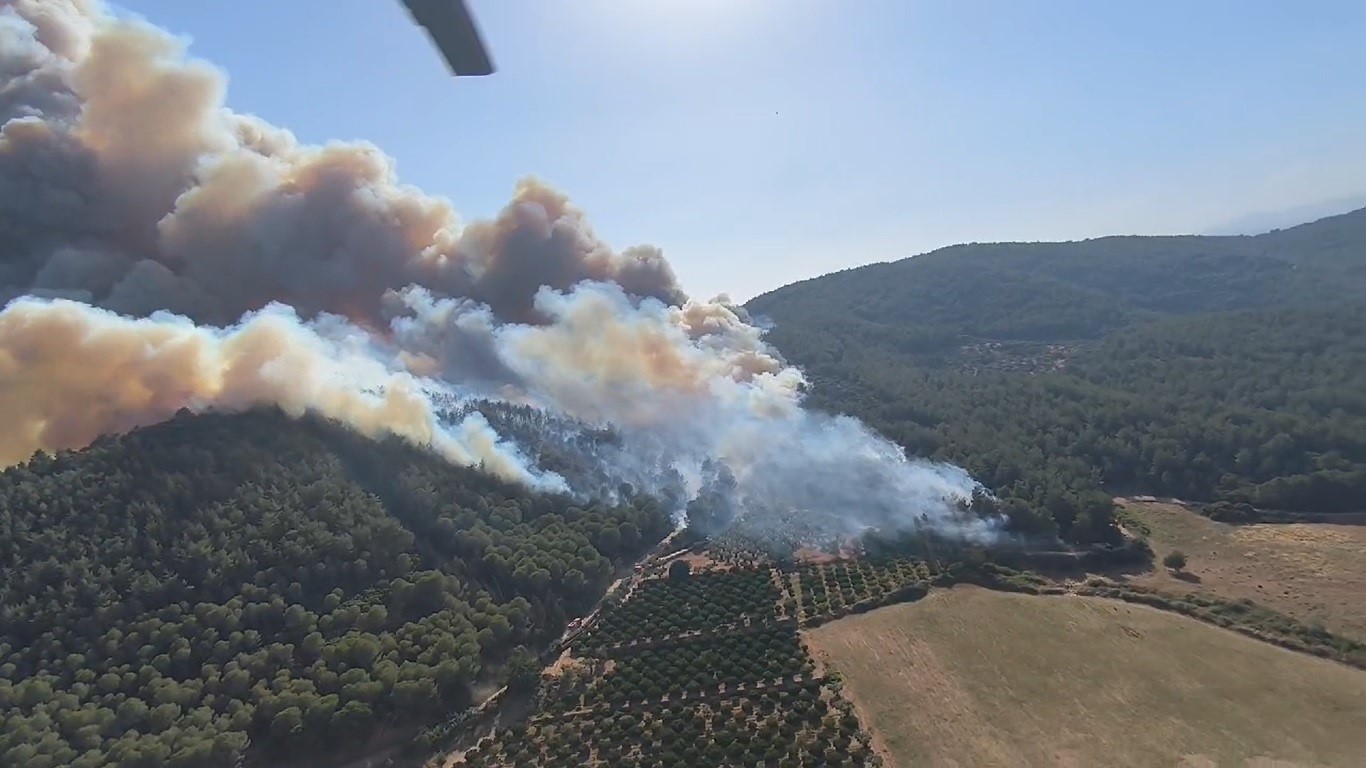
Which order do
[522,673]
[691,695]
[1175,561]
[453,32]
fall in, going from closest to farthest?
[453,32], [691,695], [522,673], [1175,561]

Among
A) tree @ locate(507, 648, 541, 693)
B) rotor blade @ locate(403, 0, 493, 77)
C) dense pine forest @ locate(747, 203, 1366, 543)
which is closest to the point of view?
rotor blade @ locate(403, 0, 493, 77)

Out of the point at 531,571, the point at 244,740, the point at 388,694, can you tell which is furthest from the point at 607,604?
the point at 244,740

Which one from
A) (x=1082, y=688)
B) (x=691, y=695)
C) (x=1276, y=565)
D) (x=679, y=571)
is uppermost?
(x=679, y=571)

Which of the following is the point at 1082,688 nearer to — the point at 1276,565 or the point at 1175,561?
the point at 1175,561

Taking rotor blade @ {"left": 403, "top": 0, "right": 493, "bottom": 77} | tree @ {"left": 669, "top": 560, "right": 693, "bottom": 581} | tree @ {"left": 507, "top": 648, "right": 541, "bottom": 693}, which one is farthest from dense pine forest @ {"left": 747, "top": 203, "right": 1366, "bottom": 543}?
rotor blade @ {"left": 403, "top": 0, "right": 493, "bottom": 77}

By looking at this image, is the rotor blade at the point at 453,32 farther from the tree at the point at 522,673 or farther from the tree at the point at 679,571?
the tree at the point at 679,571

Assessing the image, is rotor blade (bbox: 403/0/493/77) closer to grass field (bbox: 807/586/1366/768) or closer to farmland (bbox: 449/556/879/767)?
farmland (bbox: 449/556/879/767)

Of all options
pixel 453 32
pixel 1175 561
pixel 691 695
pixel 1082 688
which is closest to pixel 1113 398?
pixel 1175 561
